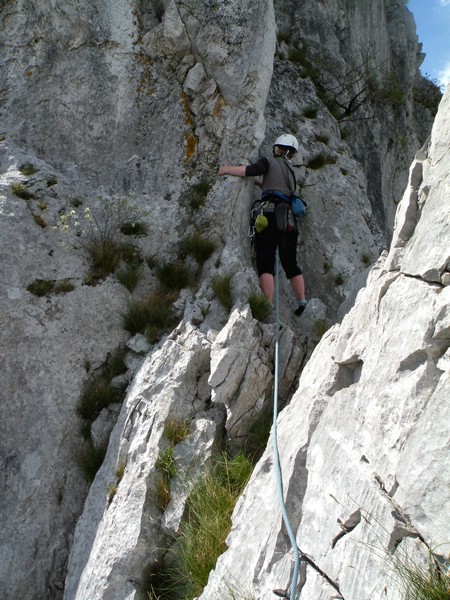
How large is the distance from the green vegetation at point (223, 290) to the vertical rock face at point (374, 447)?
1.92 meters

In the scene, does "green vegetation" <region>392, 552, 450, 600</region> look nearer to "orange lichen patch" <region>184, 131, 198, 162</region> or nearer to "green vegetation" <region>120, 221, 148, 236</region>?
"green vegetation" <region>120, 221, 148, 236</region>

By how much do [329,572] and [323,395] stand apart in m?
1.52

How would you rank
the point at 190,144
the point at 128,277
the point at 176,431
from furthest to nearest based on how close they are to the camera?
the point at 190,144, the point at 128,277, the point at 176,431

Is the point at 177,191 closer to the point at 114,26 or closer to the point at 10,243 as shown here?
the point at 10,243

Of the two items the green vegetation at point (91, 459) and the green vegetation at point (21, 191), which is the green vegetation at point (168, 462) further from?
the green vegetation at point (21, 191)

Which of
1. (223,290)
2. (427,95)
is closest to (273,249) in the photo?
(223,290)

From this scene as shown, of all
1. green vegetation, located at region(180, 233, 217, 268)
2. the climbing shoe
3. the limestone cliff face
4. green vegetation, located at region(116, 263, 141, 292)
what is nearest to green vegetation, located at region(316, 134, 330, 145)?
the limestone cliff face

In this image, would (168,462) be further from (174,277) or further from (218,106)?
(218,106)

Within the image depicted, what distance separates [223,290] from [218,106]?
3622 millimetres

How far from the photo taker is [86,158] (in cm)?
816

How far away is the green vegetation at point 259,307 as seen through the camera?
6.48 metres

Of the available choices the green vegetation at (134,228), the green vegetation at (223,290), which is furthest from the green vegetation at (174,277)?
the green vegetation at (134,228)

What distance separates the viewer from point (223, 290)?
21.8 ft

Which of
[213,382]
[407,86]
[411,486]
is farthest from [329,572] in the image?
[407,86]
